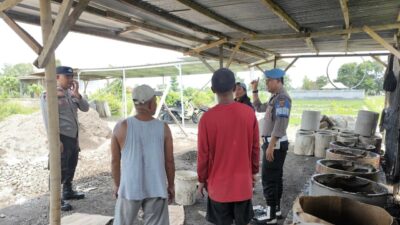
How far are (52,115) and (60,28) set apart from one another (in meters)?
0.70

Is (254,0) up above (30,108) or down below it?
above

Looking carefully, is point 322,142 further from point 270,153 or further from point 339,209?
point 339,209

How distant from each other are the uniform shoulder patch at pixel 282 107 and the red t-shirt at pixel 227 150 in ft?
3.84

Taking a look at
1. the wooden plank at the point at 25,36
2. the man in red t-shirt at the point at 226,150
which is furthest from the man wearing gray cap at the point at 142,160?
the wooden plank at the point at 25,36

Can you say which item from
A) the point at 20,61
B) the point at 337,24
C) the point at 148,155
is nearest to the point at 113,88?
the point at 337,24

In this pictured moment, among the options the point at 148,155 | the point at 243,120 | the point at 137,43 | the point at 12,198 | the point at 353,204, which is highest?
the point at 137,43

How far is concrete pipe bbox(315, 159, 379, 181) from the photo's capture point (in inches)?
117

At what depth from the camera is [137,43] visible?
540cm

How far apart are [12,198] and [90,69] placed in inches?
395

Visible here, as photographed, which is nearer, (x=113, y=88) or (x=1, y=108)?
(x=1, y=108)

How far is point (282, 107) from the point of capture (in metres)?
3.43

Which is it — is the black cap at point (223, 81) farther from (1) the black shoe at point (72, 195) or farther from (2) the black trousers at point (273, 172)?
(1) the black shoe at point (72, 195)

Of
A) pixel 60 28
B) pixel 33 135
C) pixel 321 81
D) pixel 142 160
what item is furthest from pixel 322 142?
pixel 321 81

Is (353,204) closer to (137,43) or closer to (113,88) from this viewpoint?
(137,43)
